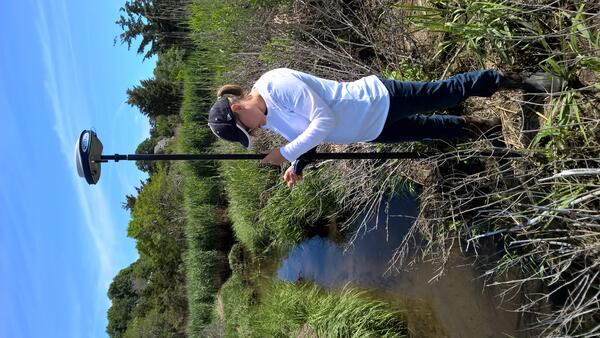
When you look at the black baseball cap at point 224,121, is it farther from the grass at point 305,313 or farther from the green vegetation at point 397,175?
the grass at point 305,313

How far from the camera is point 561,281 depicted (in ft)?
11.5

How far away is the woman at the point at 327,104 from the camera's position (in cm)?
294

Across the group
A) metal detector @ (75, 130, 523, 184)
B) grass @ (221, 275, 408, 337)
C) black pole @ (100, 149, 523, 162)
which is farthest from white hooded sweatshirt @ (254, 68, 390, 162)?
grass @ (221, 275, 408, 337)

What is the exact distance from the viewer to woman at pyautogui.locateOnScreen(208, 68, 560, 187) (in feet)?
9.65

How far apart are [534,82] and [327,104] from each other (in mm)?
1324

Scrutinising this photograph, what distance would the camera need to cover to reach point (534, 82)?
128 inches

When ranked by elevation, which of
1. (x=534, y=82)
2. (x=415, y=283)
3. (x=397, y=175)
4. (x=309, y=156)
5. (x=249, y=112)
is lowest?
(x=415, y=283)

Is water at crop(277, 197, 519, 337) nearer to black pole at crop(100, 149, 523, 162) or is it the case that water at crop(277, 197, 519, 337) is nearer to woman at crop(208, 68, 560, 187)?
black pole at crop(100, 149, 523, 162)

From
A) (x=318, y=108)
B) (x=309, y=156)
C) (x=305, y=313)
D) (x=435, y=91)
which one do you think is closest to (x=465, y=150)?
(x=435, y=91)

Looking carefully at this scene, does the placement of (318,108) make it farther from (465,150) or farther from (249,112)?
(465,150)

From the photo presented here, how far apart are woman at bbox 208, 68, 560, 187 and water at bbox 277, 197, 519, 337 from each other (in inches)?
63.5

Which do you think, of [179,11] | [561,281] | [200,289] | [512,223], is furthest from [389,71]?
[200,289]

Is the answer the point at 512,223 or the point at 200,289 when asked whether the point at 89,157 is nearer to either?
the point at 512,223

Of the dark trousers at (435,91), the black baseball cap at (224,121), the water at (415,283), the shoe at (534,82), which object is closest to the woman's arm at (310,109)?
the black baseball cap at (224,121)
